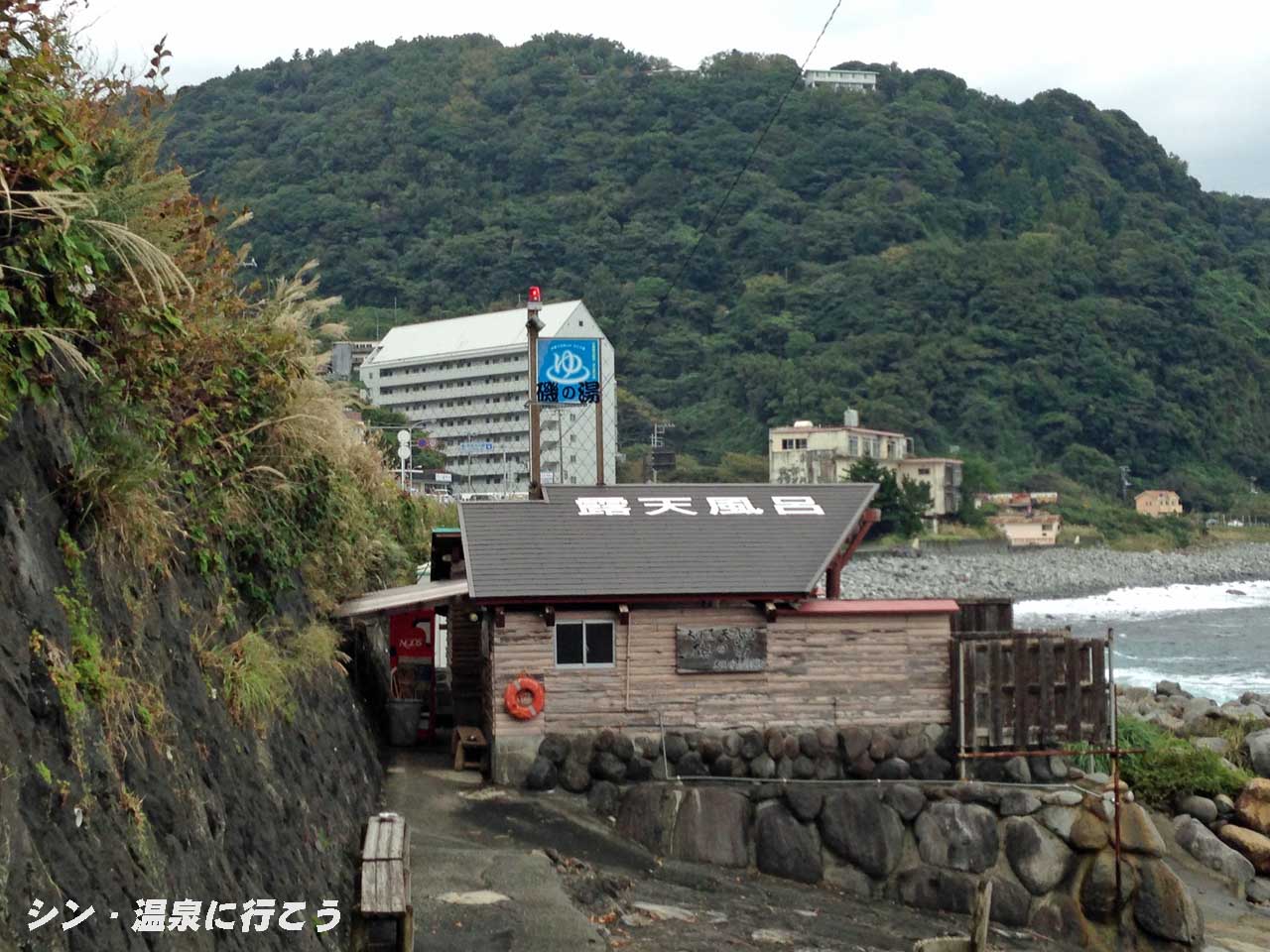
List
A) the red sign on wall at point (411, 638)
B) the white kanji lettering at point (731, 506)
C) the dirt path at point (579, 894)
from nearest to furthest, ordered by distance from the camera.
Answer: the dirt path at point (579, 894)
the white kanji lettering at point (731, 506)
the red sign on wall at point (411, 638)

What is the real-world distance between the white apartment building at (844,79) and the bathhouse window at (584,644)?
17306 centimetres

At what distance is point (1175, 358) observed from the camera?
14575 centimetres

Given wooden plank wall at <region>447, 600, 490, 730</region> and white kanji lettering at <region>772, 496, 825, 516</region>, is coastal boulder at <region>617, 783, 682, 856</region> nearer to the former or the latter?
wooden plank wall at <region>447, 600, 490, 730</region>

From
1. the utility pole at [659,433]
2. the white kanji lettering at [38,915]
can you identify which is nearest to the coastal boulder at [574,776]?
the white kanji lettering at [38,915]

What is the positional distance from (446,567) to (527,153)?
135176mm

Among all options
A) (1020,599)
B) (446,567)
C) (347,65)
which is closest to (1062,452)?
(1020,599)

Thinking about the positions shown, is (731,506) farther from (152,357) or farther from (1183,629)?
(1183,629)

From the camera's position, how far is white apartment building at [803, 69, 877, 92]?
18238 centimetres

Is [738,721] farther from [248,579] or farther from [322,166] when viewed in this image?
[322,166]

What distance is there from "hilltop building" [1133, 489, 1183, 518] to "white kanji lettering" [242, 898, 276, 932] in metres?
130

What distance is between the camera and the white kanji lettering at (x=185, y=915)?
20.0ft

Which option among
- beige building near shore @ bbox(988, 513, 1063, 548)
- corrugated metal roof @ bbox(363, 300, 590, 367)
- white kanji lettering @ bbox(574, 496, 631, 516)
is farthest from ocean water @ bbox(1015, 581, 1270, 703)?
white kanji lettering @ bbox(574, 496, 631, 516)

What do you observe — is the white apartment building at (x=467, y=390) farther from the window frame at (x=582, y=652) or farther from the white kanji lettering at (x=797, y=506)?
the window frame at (x=582, y=652)

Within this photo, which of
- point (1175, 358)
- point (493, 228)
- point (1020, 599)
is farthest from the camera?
point (1175, 358)
